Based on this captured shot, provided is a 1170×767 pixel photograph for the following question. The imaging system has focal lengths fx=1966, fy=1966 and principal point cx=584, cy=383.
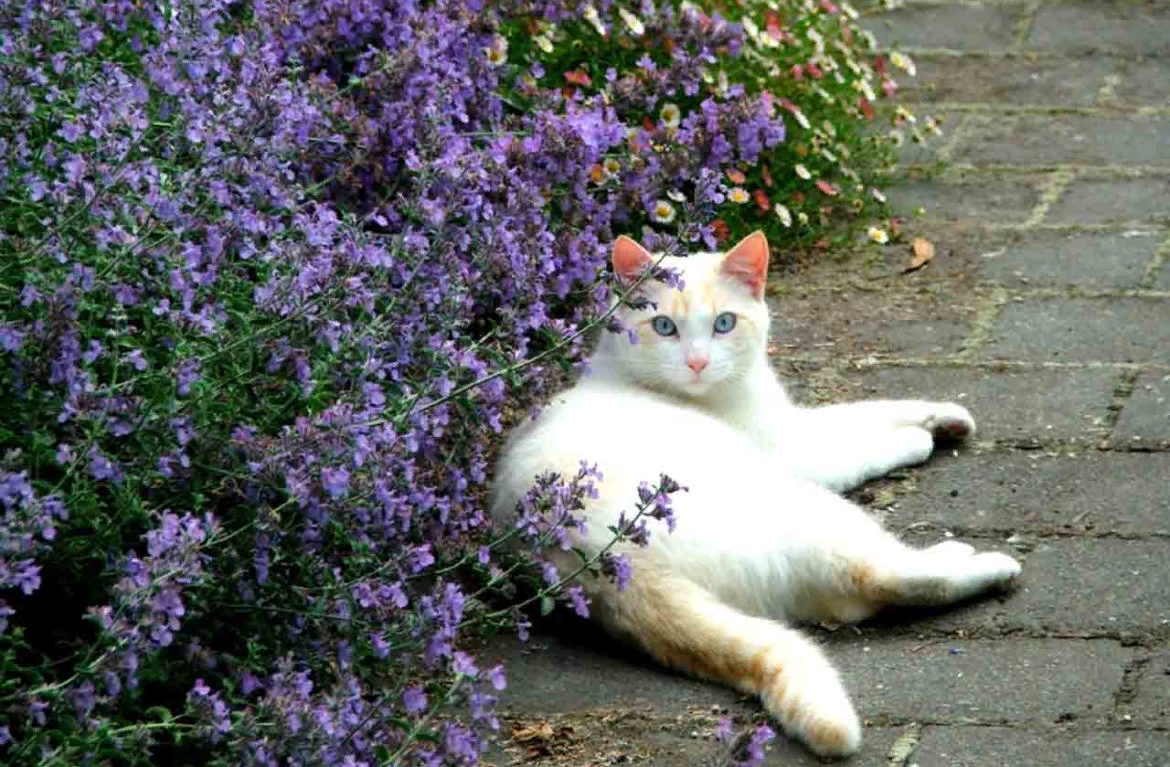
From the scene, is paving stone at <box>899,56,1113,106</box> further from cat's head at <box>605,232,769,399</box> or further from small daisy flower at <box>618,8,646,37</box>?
cat's head at <box>605,232,769,399</box>

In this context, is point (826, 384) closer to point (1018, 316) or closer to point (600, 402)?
point (1018, 316)

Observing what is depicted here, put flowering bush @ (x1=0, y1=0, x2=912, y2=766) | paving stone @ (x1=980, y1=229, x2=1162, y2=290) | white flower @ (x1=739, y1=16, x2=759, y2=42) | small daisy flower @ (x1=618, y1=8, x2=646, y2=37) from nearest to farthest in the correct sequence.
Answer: flowering bush @ (x1=0, y1=0, x2=912, y2=766) < small daisy flower @ (x1=618, y1=8, x2=646, y2=37) < paving stone @ (x1=980, y1=229, x2=1162, y2=290) < white flower @ (x1=739, y1=16, x2=759, y2=42)

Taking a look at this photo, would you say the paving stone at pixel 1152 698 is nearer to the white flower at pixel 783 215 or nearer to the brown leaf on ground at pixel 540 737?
the brown leaf on ground at pixel 540 737

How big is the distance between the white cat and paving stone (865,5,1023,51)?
Result: 10.7 feet

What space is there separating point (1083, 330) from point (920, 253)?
695 millimetres

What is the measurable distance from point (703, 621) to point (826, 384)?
1.53 meters

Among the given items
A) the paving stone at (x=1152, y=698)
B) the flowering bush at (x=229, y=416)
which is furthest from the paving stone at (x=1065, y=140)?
the paving stone at (x=1152, y=698)

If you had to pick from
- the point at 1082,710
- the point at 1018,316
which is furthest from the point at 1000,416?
the point at 1082,710

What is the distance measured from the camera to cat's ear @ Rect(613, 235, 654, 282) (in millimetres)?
3713

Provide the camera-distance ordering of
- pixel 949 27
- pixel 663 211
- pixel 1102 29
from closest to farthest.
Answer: pixel 663 211 < pixel 1102 29 < pixel 949 27

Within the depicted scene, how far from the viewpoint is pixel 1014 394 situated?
4332mm

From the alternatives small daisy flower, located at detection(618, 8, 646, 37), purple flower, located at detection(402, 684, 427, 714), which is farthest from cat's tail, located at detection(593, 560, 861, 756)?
small daisy flower, located at detection(618, 8, 646, 37)

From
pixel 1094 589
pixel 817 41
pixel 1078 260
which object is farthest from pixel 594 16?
pixel 1094 589

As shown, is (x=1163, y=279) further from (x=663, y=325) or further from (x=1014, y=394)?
(x=663, y=325)
